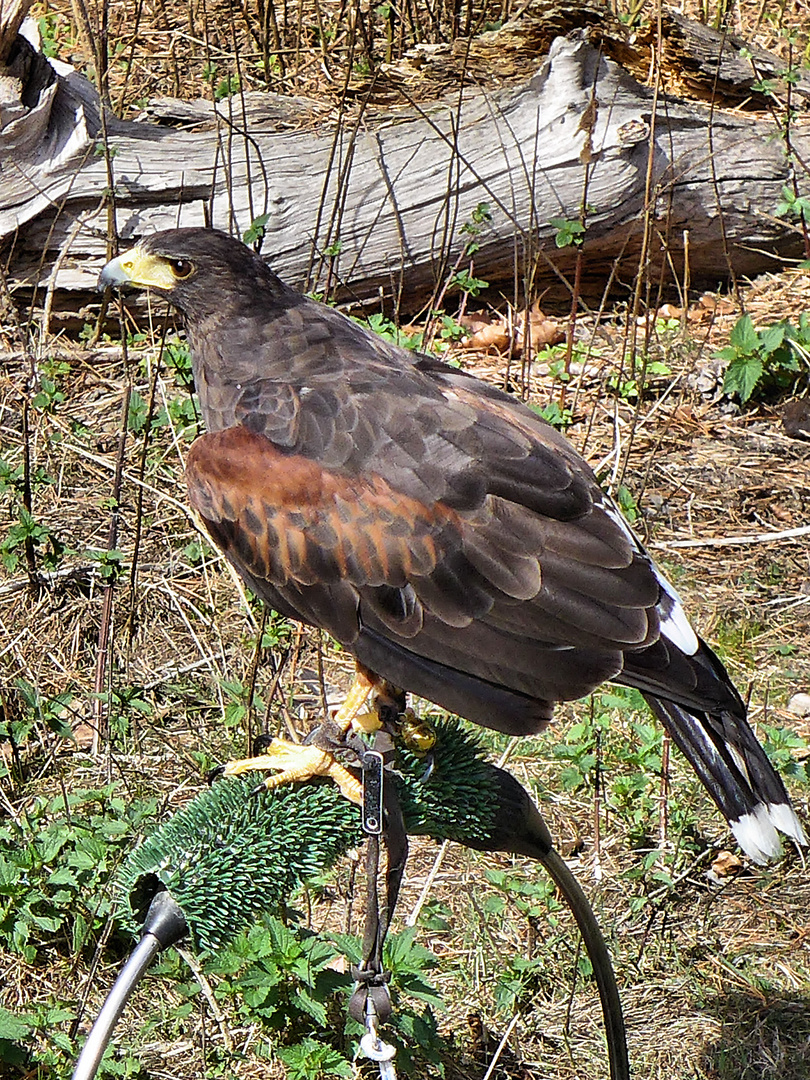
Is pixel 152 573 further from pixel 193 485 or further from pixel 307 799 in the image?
pixel 307 799

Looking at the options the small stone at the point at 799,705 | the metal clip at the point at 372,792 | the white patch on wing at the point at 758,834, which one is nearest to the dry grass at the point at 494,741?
the small stone at the point at 799,705

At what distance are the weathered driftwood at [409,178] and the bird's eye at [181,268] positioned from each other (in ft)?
5.79

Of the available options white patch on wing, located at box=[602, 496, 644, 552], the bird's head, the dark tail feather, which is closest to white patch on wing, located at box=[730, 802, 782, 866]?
the dark tail feather

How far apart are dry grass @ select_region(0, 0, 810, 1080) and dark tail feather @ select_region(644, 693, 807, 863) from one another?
2.74ft

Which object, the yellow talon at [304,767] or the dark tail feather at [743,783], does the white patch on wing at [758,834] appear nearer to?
the dark tail feather at [743,783]

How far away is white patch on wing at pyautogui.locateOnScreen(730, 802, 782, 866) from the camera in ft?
8.89

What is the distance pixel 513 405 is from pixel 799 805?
5.28ft

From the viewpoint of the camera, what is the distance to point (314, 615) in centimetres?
290

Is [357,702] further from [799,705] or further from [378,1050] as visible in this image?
[799,705]

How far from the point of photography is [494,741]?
162 inches

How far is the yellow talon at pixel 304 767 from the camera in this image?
8.43ft

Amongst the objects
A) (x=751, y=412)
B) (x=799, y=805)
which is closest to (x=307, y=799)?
(x=799, y=805)

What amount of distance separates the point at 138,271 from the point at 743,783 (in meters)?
1.99

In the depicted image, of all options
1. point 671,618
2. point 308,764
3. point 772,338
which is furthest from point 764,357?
point 308,764
